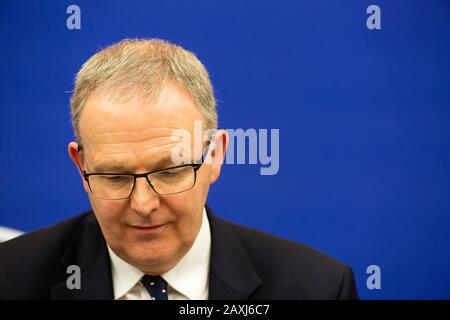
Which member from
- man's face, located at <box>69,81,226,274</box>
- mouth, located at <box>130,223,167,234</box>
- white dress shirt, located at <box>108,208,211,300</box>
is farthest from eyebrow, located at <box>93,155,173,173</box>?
white dress shirt, located at <box>108,208,211,300</box>

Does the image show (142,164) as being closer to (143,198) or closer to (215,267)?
(143,198)

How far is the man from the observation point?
1.39m

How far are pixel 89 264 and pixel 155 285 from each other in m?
0.21

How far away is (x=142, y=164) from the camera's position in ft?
4.55

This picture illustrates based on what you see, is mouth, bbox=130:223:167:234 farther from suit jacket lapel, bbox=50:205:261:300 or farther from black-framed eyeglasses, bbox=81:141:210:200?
suit jacket lapel, bbox=50:205:261:300

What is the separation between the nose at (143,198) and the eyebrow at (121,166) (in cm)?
4

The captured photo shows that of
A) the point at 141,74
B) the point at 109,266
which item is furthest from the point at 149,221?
the point at 141,74

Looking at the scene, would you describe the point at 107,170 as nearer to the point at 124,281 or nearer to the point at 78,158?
the point at 78,158

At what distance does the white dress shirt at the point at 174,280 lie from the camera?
154cm

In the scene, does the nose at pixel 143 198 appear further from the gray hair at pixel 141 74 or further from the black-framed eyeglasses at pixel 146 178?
the gray hair at pixel 141 74

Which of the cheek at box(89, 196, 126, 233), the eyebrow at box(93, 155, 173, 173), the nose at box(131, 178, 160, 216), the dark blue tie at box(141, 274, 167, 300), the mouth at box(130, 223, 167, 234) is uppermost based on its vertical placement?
the eyebrow at box(93, 155, 173, 173)

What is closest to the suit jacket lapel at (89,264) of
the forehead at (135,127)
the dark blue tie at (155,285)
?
the dark blue tie at (155,285)
